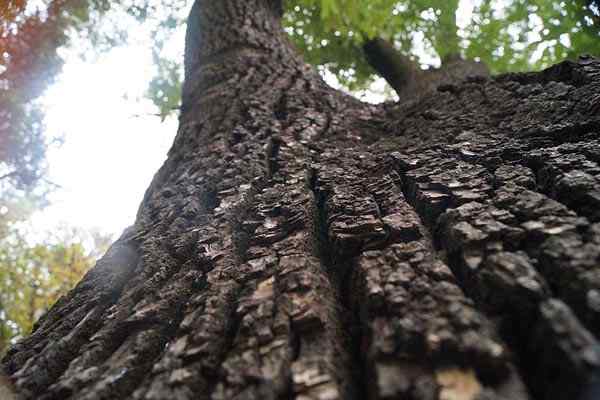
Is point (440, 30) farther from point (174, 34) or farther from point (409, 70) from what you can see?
point (174, 34)

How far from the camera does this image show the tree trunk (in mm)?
656

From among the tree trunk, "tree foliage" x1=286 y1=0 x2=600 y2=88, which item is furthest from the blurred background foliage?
the tree trunk

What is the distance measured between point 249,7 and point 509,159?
2723 mm

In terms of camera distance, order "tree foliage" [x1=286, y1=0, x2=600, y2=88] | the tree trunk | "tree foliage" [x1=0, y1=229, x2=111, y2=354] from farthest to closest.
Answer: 1. "tree foliage" [x1=0, y1=229, x2=111, y2=354]
2. "tree foliage" [x1=286, y1=0, x2=600, y2=88]
3. the tree trunk

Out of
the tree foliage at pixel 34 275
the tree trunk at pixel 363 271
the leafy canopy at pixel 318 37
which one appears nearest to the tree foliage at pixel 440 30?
the leafy canopy at pixel 318 37

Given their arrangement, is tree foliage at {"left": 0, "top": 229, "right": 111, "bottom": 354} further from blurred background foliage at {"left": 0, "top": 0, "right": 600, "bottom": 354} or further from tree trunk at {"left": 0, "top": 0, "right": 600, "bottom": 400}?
tree trunk at {"left": 0, "top": 0, "right": 600, "bottom": 400}

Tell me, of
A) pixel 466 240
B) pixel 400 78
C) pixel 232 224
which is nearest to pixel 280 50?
pixel 400 78

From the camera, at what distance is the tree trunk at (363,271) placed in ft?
2.15

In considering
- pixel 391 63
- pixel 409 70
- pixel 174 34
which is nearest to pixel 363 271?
pixel 409 70

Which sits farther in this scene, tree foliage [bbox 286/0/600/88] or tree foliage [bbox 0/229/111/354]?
tree foliage [bbox 0/229/111/354]

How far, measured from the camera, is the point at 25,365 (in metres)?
1.02

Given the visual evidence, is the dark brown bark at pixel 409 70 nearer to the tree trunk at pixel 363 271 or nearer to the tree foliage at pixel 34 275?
the tree trunk at pixel 363 271

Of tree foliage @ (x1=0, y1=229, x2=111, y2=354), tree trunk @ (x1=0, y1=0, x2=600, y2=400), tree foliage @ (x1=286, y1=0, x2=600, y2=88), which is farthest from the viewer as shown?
tree foliage @ (x1=0, y1=229, x2=111, y2=354)

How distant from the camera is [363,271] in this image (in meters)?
0.93
